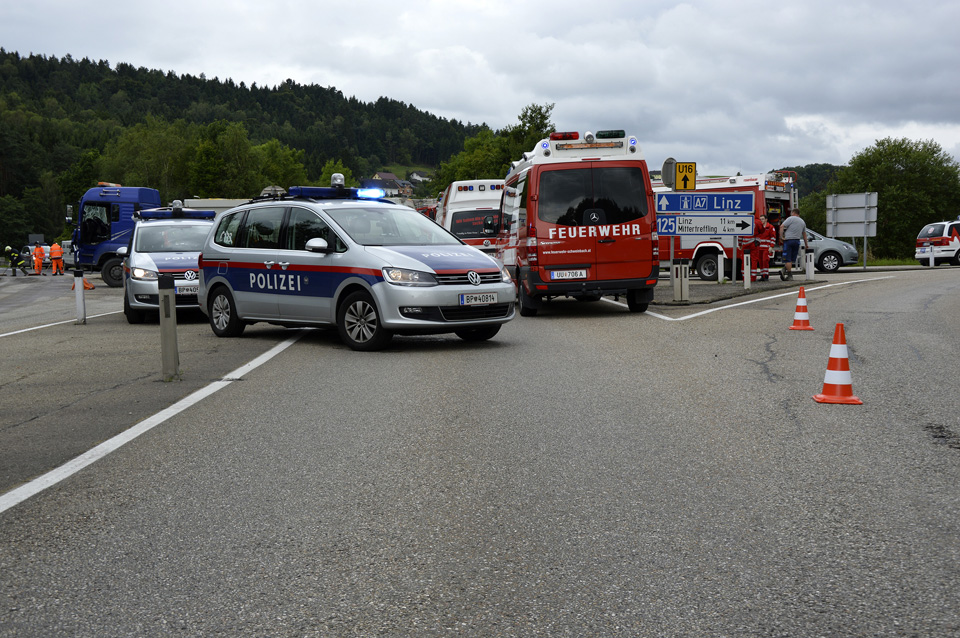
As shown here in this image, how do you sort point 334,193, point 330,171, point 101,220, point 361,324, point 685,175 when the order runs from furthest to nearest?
point 330,171 < point 101,220 < point 685,175 < point 334,193 < point 361,324

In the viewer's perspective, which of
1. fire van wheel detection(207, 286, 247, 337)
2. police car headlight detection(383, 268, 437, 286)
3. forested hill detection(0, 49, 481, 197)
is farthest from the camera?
forested hill detection(0, 49, 481, 197)

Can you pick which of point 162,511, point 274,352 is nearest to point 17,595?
point 162,511

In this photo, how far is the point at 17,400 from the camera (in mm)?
8281

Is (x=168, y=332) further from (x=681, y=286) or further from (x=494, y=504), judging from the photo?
(x=681, y=286)

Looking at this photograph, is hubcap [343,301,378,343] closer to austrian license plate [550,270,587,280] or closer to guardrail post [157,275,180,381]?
guardrail post [157,275,180,381]

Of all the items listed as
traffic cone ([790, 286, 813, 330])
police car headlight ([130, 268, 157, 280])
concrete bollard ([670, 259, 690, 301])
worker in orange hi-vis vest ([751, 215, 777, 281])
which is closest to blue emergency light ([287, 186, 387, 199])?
police car headlight ([130, 268, 157, 280])

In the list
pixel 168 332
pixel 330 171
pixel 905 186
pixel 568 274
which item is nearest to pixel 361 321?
pixel 168 332

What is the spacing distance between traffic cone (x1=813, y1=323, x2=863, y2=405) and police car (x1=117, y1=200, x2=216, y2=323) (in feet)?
35.1

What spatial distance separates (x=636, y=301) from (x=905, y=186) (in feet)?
239

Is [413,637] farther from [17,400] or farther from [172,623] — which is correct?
[17,400]

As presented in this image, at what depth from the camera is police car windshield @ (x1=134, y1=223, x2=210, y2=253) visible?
17312 mm

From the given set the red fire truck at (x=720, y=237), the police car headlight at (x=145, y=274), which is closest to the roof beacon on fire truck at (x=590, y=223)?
the police car headlight at (x=145, y=274)

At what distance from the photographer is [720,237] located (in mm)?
Answer: 27297

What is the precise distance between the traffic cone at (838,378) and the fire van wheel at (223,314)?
8361mm
